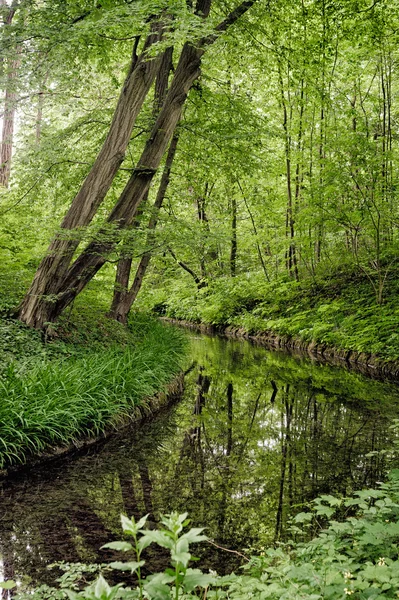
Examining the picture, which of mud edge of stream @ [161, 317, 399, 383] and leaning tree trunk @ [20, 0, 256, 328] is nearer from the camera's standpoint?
leaning tree trunk @ [20, 0, 256, 328]

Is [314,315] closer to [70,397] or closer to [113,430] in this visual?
[113,430]

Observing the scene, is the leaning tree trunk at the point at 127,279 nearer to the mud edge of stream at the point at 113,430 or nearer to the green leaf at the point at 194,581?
the mud edge of stream at the point at 113,430

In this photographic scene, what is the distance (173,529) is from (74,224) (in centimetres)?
706

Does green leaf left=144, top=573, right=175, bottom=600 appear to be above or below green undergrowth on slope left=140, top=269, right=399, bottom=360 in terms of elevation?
below

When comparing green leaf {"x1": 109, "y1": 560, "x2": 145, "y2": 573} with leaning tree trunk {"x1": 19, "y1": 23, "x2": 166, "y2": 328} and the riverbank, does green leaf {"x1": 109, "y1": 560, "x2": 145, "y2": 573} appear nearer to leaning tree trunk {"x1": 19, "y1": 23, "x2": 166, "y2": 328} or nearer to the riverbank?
leaning tree trunk {"x1": 19, "y1": 23, "x2": 166, "y2": 328}

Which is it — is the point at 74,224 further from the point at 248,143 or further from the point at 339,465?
the point at 339,465

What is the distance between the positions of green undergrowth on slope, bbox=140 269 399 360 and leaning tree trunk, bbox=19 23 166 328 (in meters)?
6.80

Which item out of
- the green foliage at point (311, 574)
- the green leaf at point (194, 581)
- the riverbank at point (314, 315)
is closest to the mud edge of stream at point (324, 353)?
the riverbank at point (314, 315)

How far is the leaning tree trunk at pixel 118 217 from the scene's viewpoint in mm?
7863

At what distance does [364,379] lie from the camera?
999cm

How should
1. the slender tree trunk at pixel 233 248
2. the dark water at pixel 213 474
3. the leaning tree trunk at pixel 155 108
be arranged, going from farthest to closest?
1. the slender tree trunk at pixel 233 248
2. the leaning tree trunk at pixel 155 108
3. the dark water at pixel 213 474

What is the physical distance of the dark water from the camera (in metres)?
3.76

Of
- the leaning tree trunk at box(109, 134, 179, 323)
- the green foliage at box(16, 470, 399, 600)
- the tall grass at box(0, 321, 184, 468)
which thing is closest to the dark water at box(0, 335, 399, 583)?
the tall grass at box(0, 321, 184, 468)

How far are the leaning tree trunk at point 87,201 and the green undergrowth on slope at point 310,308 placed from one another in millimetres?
6801
